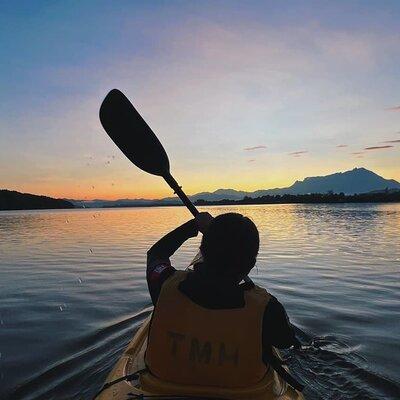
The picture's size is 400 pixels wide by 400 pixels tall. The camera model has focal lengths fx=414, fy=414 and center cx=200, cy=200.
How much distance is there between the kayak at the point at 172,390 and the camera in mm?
2965

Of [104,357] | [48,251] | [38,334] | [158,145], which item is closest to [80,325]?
[38,334]

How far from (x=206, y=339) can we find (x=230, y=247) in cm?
66

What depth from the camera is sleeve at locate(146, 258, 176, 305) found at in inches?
125

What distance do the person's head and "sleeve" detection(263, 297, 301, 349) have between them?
1.10 ft

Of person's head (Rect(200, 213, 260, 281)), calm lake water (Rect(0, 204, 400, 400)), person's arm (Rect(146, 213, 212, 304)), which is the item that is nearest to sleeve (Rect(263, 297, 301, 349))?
person's head (Rect(200, 213, 260, 281))

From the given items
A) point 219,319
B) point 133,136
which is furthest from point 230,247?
point 133,136

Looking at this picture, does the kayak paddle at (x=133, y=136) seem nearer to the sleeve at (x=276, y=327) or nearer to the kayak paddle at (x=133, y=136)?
the kayak paddle at (x=133, y=136)

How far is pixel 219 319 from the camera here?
2822 millimetres

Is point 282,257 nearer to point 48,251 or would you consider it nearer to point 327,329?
point 327,329

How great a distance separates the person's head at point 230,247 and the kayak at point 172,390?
2.82ft

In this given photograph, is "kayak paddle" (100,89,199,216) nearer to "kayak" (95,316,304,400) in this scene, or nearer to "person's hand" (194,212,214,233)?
"person's hand" (194,212,214,233)

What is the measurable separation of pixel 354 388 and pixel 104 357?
374 centimetres

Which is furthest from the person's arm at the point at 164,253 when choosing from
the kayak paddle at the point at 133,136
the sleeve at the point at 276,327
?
the kayak paddle at the point at 133,136

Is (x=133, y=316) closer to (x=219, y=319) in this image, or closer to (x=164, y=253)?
(x=164, y=253)
